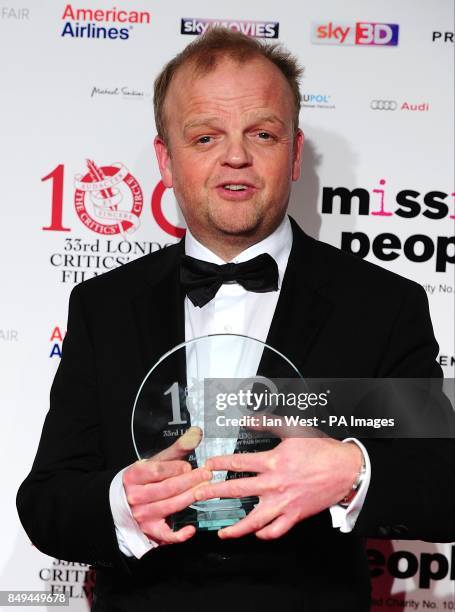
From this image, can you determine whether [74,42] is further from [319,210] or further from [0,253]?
[319,210]

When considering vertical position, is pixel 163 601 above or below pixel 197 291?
below

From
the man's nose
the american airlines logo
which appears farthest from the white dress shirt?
the american airlines logo

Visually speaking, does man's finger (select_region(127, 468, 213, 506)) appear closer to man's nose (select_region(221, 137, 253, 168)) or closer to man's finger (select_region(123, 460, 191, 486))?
man's finger (select_region(123, 460, 191, 486))

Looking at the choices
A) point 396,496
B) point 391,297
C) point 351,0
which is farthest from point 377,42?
point 396,496

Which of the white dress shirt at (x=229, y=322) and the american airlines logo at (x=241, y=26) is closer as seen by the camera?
the white dress shirt at (x=229, y=322)

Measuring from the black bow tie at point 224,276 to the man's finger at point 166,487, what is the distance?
1.74ft

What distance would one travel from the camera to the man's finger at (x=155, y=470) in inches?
60.5

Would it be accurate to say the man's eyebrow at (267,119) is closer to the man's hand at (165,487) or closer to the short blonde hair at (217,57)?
the short blonde hair at (217,57)

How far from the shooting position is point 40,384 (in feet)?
8.59

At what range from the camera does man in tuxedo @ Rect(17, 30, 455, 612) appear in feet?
5.12

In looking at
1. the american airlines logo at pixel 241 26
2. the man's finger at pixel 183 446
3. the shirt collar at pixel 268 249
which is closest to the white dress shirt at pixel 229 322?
the shirt collar at pixel 268 249

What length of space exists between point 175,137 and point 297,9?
80cm

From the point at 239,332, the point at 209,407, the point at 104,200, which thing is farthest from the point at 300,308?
the point at 104,200

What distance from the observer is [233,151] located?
196cm
